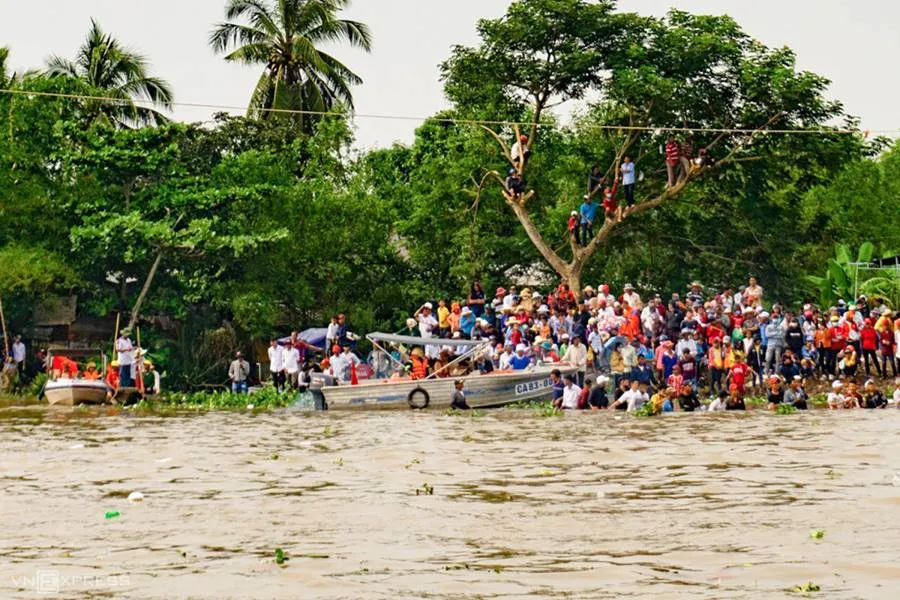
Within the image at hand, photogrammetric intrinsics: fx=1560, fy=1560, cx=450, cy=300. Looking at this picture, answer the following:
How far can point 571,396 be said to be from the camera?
32312 millimetres

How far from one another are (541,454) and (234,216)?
23988 millimetres

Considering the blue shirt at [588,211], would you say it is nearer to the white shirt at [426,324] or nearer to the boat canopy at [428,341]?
the white shirt at [426,324]

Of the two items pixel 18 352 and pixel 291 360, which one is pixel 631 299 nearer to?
pixel 291 360

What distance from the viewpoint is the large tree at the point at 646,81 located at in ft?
138

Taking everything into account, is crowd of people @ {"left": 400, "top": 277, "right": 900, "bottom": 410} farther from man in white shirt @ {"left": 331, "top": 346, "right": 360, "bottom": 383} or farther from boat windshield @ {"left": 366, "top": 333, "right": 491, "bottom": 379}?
man in white shirt @ {"left": 331, "top": 346, "right": 360, "bottom": 383}

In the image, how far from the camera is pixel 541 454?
22438 millimetres

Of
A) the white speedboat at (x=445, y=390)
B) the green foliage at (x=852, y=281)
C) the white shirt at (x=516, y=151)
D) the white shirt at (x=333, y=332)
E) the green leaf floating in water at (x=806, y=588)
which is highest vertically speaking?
the white shirt at (x=516, y=151)

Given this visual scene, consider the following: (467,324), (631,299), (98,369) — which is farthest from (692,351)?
(98,369)

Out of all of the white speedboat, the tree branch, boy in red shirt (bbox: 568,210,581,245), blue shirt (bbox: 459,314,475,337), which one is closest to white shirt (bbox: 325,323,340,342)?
blue shirt (bbox: 459,314,475,337)

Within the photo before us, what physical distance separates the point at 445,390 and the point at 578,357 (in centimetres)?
297

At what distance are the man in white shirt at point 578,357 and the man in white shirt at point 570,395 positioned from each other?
1088mm

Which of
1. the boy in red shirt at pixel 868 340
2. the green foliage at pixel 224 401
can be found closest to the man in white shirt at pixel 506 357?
the green foliage at pixel 224 401

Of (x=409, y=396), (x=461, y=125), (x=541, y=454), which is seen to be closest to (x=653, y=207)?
(x=461, y=125)

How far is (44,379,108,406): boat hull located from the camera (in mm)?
37375
